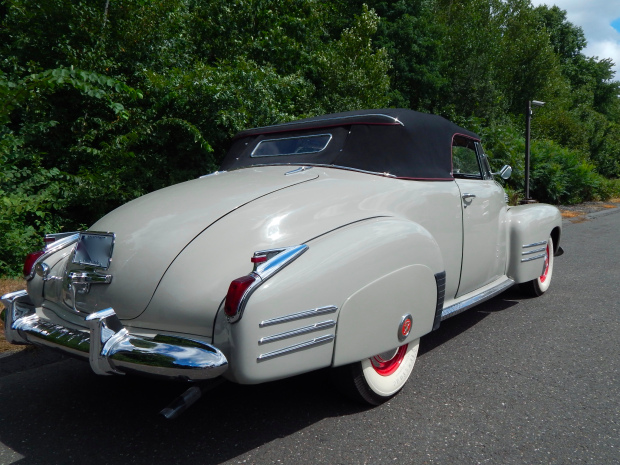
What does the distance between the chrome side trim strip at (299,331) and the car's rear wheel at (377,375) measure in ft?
1.21

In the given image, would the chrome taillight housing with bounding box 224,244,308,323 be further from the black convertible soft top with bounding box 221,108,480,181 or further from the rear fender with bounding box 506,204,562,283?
the rear fender with bounding box 506,204,562,283

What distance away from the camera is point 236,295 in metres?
2.19

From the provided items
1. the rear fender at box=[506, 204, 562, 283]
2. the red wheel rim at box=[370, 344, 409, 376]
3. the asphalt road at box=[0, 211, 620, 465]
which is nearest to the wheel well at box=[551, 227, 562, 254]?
the rear fender at box=[506, 204, 562, 283]

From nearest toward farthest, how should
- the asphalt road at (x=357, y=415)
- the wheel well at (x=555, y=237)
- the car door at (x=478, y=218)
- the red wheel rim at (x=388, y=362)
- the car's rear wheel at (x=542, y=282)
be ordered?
1. the asphalt road at (x=357, y=415)
2. the red wheel rim at (x=388, y=362)
3. the car door at (x=478, y=218)
4. the car's rear wheel at (x=542, y=282)
5. the wheel well at (x=555, y=237)

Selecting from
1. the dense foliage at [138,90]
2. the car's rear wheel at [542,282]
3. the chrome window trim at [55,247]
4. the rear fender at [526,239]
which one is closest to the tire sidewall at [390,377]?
the rear fender at [526,239]

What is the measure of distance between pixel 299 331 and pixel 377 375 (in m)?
0.76

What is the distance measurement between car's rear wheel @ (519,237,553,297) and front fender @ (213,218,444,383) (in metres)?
2.44

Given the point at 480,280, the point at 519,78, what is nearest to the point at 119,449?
the point at 480,280

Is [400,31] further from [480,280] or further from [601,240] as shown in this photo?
[480,280]

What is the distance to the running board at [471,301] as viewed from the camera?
3.45 meters

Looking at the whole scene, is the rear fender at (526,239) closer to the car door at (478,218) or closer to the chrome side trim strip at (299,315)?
the car door at (478,218)

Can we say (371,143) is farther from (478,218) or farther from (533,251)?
(533,251)

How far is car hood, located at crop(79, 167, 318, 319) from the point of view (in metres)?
2.50

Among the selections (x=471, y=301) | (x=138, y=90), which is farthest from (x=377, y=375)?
(x=138, y=90)
